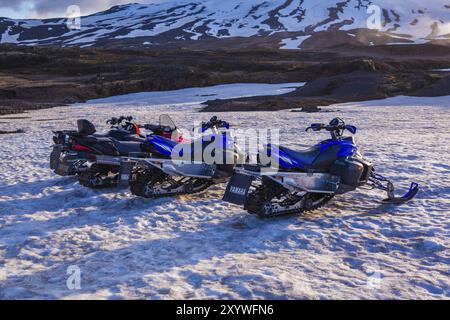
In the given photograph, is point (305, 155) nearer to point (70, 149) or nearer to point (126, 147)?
point (126, 147)

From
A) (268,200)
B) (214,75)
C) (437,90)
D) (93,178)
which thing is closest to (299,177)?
(268,200)

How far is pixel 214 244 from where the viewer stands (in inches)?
267

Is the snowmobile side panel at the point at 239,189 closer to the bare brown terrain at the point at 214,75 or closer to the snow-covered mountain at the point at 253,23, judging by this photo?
the bare brown terrain at the point at 214,75

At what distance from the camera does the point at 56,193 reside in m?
9.83

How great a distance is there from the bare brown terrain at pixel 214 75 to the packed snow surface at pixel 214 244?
20171mm

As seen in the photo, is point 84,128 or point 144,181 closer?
point 144,181

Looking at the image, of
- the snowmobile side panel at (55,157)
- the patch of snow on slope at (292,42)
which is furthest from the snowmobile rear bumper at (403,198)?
the patch of snow on slope at (292,42)

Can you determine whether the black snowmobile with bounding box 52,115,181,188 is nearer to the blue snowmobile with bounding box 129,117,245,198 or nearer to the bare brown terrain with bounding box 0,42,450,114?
the blue snowmobile with bounding box 129,117,245,198

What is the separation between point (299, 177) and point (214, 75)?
1766 inches

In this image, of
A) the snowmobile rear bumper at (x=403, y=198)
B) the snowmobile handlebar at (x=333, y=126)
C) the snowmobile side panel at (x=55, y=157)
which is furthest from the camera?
the snowmobile side panel at (x=55, y=157)

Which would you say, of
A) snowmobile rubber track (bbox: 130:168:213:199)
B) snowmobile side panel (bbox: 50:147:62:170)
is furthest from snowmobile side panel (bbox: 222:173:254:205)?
→ snowmobile side panel (bbox: 50:147:62:170)

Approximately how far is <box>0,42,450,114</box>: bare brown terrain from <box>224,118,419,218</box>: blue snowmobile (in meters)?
20.8

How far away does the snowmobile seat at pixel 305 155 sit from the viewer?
7844mm
